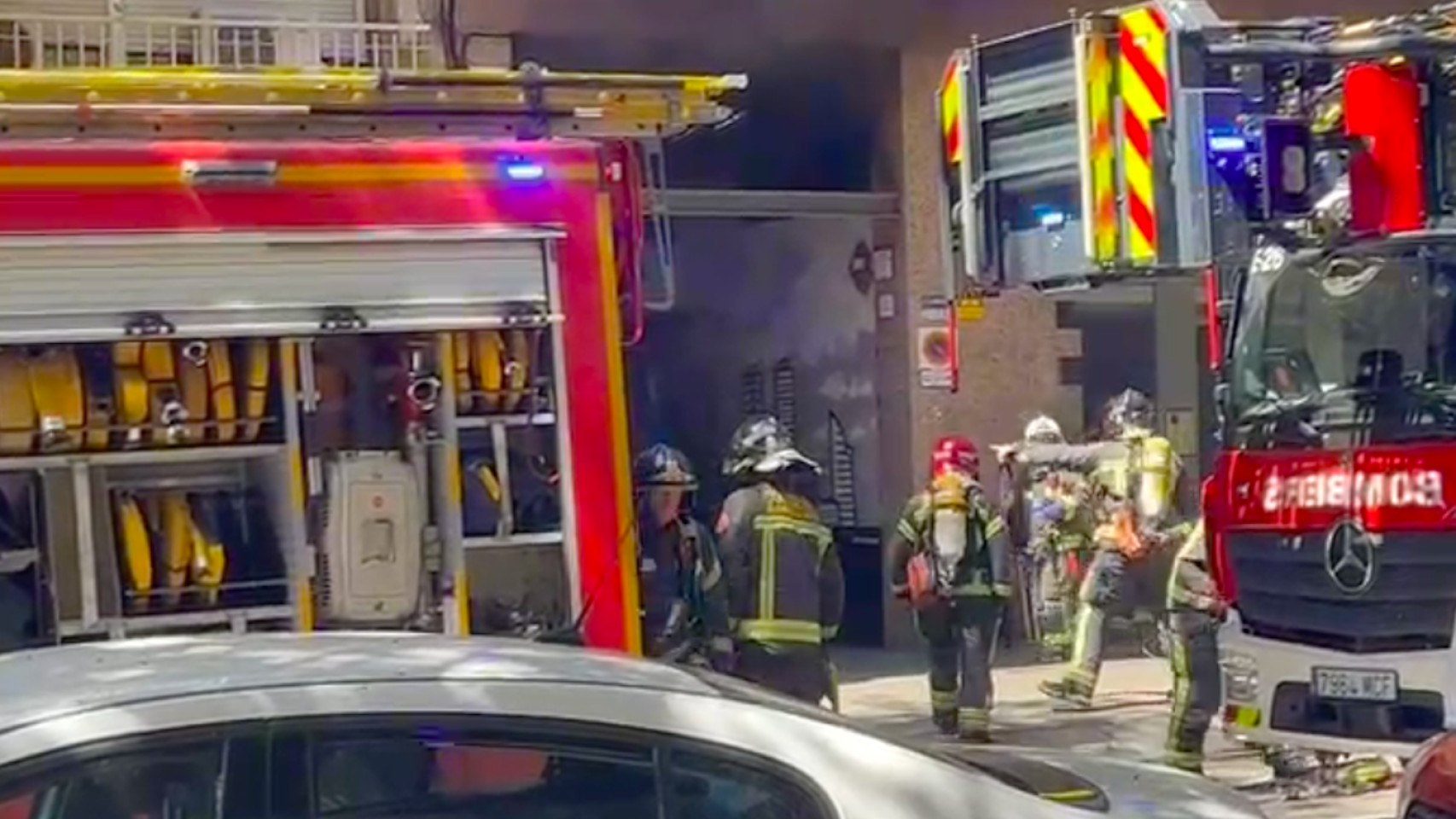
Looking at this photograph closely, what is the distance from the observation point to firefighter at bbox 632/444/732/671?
323 inches

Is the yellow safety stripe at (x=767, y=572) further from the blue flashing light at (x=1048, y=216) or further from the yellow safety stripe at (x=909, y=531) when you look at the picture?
the yellow safety stripe at (x=909, y=531)

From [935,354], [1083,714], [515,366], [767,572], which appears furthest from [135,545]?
[935,354]

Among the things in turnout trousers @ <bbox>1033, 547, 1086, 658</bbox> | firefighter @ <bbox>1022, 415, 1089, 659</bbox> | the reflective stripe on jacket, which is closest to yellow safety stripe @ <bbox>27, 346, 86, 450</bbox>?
the reflective stripe on jacket

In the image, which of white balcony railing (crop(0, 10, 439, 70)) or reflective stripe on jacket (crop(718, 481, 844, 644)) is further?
white balcony railing (crop(0, 10, 439, 70))

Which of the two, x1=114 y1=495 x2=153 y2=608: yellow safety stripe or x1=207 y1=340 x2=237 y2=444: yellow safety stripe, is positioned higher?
x1=207 y1=340 x2=237 y2=444: yellow safety stripe

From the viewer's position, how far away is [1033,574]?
527 inches

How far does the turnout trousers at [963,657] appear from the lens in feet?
33.4

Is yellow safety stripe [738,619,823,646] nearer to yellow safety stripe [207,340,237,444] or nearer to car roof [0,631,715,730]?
yellow safety stripe [207,340,237,444]

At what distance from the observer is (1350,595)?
25.3 feet

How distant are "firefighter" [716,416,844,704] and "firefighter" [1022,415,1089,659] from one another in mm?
4787

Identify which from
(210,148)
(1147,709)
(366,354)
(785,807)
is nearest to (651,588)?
(366,354)

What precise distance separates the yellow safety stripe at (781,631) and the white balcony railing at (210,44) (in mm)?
3720

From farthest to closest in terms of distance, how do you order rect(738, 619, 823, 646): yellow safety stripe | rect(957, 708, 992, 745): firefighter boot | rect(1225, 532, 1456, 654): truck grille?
1. rect(957, 708, 992, 745): firefighter boot
2. rect(738, 619, 823, 646): yellow safety stripe
3. rect(1225, 532, 1456, 654): truck grille

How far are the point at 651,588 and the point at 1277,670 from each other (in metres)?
2.33
